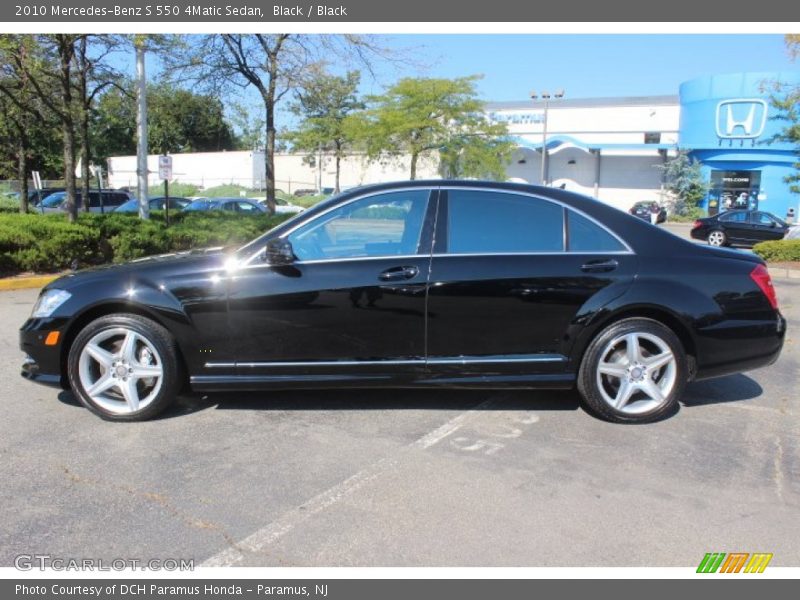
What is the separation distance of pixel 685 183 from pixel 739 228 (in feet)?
63.4

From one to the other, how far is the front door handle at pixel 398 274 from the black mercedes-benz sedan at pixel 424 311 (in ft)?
0.03

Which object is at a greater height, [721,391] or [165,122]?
[165,122]

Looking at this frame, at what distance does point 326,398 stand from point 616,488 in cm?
225

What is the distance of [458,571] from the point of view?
2.80 meters

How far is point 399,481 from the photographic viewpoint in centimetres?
359

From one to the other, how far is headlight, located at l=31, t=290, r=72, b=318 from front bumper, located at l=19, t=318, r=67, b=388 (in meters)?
0.05

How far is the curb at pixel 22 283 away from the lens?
9.73m

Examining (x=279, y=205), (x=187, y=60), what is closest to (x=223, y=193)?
(x=279, y=205)

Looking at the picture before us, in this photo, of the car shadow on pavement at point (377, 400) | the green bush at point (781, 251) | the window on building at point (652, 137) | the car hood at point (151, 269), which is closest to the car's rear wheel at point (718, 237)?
the green bush at point (781, 251)

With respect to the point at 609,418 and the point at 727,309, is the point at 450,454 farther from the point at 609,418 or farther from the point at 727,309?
the point at 727,309

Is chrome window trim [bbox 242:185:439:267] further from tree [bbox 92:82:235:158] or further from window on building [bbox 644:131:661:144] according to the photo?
window on building [bbox 644:131:661:144]

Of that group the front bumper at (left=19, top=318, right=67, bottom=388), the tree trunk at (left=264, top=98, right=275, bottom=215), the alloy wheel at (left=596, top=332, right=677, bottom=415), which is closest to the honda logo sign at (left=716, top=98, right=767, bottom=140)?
the tree trunk at (left=264, top=98, right=275, bottom=215)

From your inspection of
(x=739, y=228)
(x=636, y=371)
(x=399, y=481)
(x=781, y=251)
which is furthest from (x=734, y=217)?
(x=399, y=481)

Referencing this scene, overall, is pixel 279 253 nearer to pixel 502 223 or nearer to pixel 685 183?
pixel 502 223
